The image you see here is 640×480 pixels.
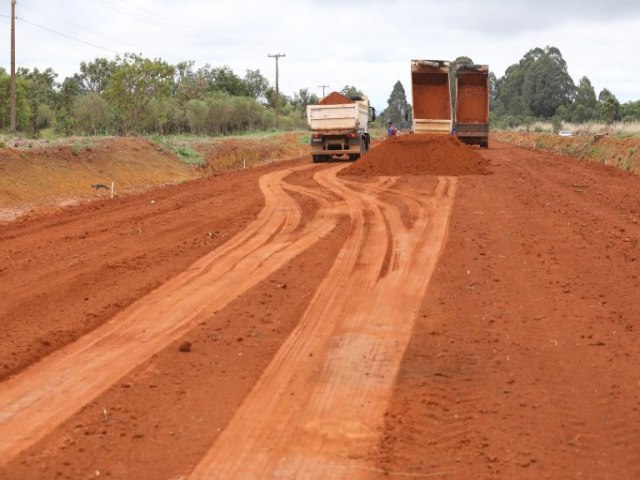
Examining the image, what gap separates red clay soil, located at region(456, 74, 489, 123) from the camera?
141 ft

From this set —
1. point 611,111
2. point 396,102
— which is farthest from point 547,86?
point 396,102

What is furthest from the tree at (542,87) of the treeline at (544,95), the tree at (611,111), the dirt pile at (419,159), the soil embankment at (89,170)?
the dirt pile at (419,159)

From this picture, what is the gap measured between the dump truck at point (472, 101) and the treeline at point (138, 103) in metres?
20.0

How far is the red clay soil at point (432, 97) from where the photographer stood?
37.7 m

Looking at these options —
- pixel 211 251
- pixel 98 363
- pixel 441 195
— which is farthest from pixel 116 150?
pixel 98 363

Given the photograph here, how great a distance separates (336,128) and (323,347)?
29.3 metres

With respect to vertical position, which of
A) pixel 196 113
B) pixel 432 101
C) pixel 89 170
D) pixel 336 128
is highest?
pixel 196 113

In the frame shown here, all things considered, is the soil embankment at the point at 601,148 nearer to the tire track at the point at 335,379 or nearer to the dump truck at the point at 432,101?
the dump truck at the point at 432,101

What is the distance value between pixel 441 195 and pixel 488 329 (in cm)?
1276

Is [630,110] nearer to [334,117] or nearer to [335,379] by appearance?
[334,117]

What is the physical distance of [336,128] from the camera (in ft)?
122

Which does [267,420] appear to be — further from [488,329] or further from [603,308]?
[603,308]

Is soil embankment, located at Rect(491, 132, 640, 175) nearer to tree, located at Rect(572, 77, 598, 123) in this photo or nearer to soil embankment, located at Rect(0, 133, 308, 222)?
soil embankment, located at Rect(0, 133, 308, 222)

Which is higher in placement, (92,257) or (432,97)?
(432,97)
